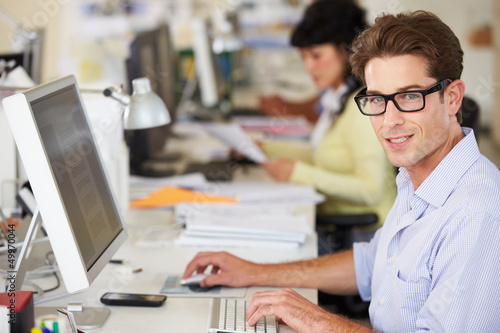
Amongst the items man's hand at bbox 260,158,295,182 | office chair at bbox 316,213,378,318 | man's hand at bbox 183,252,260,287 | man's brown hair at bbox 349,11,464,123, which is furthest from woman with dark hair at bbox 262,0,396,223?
man's brown hair at bbox 349,11,464,123

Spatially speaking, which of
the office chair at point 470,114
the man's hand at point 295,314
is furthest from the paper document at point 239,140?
the man's hand at point 295,314

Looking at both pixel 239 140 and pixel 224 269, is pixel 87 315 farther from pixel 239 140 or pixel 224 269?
pixel 239 140

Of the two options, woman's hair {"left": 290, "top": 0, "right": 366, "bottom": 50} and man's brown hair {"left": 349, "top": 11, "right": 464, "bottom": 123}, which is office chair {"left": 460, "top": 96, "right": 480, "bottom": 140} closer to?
woman's hair {"left": 290, "top": 0, "right": 366, "bottom": 50}

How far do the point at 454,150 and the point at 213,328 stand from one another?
22.8 inches

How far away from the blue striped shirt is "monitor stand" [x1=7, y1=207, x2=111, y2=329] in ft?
1.87

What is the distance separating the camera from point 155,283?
58.2 inches

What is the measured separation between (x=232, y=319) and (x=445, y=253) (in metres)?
0.43

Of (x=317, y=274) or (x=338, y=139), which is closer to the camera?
(x=317, y=274)

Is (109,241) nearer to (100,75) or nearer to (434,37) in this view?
(434,37)

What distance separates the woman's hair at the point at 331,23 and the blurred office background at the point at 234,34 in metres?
0.39

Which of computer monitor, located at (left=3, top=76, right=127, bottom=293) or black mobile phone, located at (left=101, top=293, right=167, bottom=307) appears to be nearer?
computer monitor, located at (left=3, top=76, right=127, bottom=293)

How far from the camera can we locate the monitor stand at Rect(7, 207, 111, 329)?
4.01 feet

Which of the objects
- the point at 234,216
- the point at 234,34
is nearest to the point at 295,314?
the point at 234,216

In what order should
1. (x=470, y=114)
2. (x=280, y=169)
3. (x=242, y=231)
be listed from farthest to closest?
(x=280, y=169) → (x=470, y=114) → (x=242, y=231)
